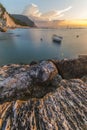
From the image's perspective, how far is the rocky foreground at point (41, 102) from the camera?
462 centimetres

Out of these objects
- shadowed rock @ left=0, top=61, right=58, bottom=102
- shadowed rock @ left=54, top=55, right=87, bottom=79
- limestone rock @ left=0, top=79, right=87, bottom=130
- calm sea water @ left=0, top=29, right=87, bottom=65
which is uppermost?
limestone rock @ left=0, top=79, right=87, bottom=130

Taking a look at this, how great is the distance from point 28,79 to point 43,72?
2.87 feet

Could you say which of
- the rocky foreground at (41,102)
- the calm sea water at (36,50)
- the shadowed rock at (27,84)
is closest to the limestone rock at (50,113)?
the rocky foreground at (41,102)

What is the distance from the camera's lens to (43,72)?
7676mm

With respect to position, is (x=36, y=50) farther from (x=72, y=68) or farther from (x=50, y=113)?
(x=50, y=113)

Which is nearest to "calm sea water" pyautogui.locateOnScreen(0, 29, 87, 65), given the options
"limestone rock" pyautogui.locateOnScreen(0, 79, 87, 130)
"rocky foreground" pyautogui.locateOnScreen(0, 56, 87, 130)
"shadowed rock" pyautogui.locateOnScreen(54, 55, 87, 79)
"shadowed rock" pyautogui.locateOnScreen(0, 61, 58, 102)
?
"shadowed rock" pyautogui.locateOnScreen(54, 55, 87, 79)

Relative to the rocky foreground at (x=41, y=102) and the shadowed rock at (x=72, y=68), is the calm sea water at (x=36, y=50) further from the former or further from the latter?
the rocky foreground at (x=41, y=102)

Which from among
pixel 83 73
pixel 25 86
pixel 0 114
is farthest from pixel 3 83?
pixel 83 73

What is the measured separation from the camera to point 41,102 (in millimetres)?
5629

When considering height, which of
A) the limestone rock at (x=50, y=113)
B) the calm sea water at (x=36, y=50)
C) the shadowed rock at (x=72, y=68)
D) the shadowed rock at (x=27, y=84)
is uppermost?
the limestone rock at (x=50, y=113)

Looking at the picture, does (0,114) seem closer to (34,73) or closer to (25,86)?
(25,86)

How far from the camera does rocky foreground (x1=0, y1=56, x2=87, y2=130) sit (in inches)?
182

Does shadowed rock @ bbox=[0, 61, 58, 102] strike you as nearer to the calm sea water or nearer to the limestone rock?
the limestone rock

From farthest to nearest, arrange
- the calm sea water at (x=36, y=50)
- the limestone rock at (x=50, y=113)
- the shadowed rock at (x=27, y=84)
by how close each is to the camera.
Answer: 1. the calm sea water at (x=36, y=50)
2. the shadowed rock at (x=27, y=84)
3. the limestone rock at (x=50, y=113)
